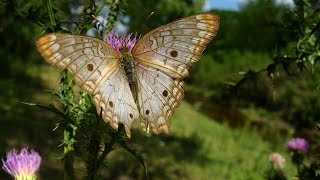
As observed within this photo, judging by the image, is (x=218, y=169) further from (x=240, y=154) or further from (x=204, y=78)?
(x=204, y=78)

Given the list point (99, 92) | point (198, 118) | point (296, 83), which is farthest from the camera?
point (296, 83)

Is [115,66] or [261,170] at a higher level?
[115,66]

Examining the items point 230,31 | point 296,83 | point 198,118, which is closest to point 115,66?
point 198,118

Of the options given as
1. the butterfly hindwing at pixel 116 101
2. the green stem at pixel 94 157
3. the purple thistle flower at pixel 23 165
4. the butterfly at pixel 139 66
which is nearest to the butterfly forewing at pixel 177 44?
the butterfly at pixel 139 66

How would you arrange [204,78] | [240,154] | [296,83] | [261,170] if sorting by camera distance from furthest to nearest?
1. [204,78]
2. [296,83]
3. [240,154]
4. [261,170]

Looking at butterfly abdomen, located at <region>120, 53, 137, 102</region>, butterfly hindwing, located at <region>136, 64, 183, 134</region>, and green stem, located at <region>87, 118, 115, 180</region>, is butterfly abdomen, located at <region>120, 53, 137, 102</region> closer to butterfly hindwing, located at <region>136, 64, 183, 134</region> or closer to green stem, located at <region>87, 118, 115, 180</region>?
butterfly hindwing, located at <region>136, 64, 183, 134</region>

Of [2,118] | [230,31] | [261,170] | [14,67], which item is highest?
[230,31]

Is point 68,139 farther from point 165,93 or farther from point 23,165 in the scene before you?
point 165,93
